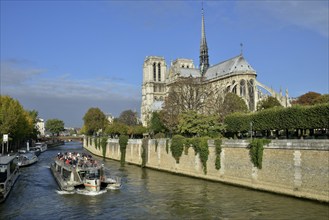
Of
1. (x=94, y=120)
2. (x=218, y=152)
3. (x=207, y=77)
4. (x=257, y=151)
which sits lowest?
(x=218, y=152)

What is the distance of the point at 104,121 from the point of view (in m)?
123

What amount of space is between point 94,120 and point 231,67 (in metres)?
47.5

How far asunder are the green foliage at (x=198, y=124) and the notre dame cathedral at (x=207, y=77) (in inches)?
652

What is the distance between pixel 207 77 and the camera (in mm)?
105312

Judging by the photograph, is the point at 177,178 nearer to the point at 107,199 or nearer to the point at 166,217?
the point at 107,199

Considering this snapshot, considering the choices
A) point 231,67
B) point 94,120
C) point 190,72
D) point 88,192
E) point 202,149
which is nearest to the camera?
point 88,192

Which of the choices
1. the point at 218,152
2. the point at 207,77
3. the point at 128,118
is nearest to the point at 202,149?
the point at 218,152

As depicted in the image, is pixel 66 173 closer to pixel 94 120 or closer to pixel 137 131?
pixel 137 131

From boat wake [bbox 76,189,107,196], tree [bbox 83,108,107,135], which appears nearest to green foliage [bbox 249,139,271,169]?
boat wake [bbox 76,189,107,196]

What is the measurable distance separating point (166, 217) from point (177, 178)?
58.6 ft

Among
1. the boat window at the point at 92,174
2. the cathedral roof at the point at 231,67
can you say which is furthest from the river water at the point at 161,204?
the cathedral roof at the point at 231,67

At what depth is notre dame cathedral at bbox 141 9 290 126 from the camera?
8650 centimetres

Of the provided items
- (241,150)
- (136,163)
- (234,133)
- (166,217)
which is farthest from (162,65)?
(166,217)

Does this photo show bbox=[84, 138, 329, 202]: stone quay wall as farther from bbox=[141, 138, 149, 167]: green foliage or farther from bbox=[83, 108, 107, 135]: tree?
bbox=[83, 108, 107, 135]: tree
